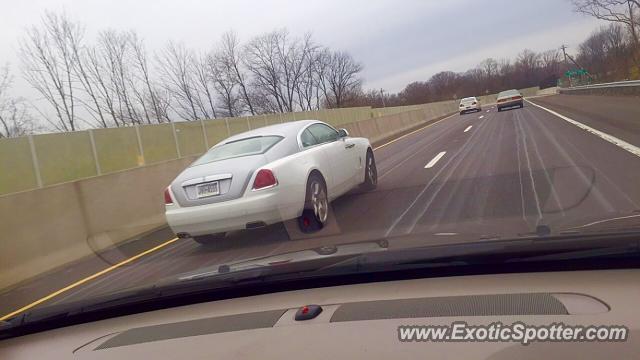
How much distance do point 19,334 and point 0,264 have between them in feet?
13.8

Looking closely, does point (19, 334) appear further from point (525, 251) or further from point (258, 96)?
point (258, 96)

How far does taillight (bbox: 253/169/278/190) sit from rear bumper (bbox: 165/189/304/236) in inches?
3.2

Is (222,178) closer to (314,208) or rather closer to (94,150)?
(314,208)

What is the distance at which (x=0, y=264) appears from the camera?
6.80 metres

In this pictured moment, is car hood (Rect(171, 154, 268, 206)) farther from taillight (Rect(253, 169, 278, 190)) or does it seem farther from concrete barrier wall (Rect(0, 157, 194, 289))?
concrete barrier wall (Rect(0, 157, 194, 289))

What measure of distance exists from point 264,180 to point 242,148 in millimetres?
1112

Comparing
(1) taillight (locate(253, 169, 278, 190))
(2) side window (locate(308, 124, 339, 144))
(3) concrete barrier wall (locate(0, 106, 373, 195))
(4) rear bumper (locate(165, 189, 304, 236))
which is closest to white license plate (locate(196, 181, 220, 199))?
(4) rear bumper (locate(165, 189, 304, 236))

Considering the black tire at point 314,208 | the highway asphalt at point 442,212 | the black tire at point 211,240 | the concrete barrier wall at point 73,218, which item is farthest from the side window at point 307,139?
the concrete barrier wall at point 73,218

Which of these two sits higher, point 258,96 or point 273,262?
point 258,96

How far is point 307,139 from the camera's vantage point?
24.9 feet

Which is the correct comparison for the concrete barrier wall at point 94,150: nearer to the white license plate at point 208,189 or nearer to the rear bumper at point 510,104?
the white license plate at point 208,189

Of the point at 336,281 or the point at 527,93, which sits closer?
the point at 336,281

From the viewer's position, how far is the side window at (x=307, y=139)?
742cm

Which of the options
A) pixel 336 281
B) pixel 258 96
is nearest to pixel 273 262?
pixel 336 281
